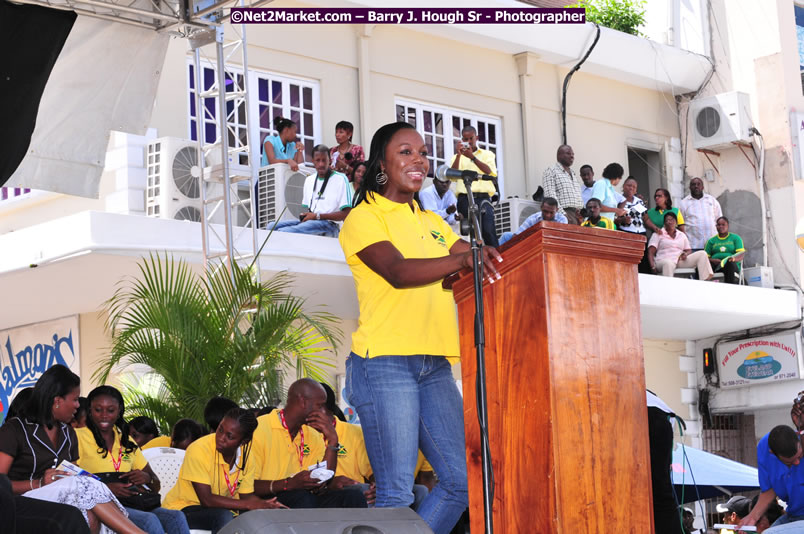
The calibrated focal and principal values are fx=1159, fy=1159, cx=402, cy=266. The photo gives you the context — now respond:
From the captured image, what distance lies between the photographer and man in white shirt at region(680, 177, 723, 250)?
1667 centimetres

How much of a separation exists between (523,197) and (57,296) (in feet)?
22.3

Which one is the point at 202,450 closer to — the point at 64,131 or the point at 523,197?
the point at 64,131

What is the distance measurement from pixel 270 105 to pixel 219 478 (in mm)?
8087

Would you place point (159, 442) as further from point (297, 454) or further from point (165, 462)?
point (297, 454)

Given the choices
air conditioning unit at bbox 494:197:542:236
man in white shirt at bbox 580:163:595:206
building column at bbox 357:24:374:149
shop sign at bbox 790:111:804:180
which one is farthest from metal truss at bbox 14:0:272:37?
shop sign at bbox 790:111:804:180

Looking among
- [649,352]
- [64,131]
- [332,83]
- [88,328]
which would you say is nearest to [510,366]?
[64,131]

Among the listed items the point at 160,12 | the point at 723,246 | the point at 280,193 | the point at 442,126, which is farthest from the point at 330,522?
the point at 723,246

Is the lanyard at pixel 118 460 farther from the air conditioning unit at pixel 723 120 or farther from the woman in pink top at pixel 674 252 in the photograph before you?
the air conditioning unit at pixel 723 120

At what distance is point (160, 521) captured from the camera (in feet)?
20.4

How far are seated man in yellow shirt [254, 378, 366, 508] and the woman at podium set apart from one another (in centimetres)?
284

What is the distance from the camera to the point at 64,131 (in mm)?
7578

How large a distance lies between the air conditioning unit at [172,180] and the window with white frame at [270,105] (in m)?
1.49

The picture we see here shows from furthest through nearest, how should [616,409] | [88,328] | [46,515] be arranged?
[88,328]
[46,515]
[616,409]

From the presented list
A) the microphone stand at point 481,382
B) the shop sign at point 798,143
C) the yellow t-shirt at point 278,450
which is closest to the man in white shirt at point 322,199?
the yellow t-shirt at point 278,450
